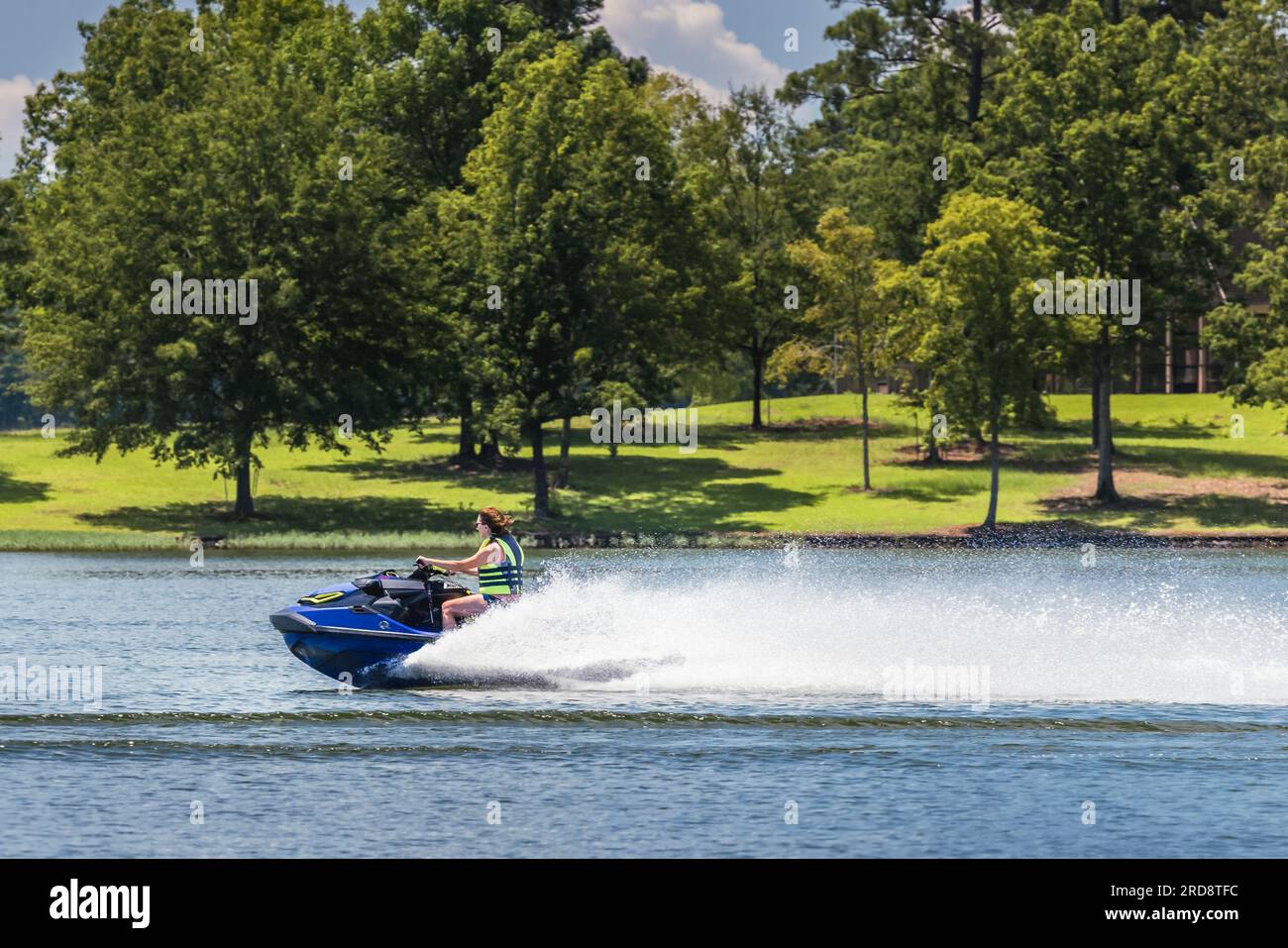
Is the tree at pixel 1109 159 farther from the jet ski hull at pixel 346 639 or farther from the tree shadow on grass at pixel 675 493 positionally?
the jet ski hull at pixel 346 639

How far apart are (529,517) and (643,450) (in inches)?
657

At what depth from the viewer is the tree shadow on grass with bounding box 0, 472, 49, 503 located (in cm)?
6569

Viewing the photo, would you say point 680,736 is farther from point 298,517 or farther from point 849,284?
point 849,284

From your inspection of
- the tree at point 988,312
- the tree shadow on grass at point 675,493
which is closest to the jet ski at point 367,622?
the tree shadow on grass at point 675,493

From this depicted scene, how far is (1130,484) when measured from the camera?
226 ft

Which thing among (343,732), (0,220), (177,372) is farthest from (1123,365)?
(343,732)

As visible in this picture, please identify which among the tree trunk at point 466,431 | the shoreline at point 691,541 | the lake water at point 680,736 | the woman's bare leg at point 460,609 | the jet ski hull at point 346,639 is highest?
the tree trunk at point 466,431

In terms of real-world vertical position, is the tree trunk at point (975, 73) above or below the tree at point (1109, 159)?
above

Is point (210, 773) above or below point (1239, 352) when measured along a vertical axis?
below

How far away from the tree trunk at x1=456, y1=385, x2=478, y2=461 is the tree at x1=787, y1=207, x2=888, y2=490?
14.6 m

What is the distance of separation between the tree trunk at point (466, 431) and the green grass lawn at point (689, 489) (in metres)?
1.03

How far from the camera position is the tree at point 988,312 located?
6322 centimetres
